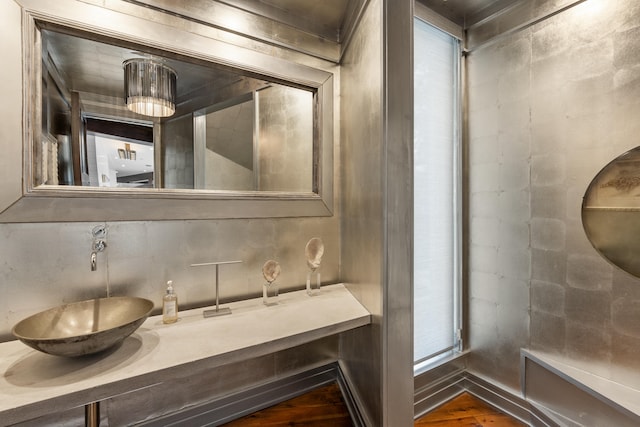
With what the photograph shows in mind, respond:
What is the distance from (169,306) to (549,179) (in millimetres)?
2243

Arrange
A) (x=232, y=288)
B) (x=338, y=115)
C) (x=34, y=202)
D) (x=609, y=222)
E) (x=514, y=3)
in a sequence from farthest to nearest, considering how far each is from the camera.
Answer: (x=338, y=115) < (x=514, y=3) < (x=232, y=288) < (x=609, y=222) < (x=34, y=202)

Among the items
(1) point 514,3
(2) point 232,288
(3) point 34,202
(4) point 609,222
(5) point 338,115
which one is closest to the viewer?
(3) point 34,202

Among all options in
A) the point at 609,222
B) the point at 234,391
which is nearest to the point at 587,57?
the point at 609,222

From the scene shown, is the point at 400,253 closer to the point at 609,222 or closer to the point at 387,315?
the point at 387,315

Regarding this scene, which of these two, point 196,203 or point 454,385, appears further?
point 454,385

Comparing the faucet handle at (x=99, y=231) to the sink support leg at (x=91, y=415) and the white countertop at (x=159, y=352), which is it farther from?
the sink support leg at (x=91, y=415)

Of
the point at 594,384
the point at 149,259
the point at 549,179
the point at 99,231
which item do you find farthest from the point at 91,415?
the point at 549,179

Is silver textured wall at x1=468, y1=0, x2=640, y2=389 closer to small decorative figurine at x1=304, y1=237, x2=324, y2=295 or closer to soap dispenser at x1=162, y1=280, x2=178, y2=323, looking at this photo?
small decorative figurine at x1=304, y1=237, x2=324, y2=295

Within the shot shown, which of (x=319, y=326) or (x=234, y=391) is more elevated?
(x=319, y=326)

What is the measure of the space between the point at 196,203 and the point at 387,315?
3.76 ft

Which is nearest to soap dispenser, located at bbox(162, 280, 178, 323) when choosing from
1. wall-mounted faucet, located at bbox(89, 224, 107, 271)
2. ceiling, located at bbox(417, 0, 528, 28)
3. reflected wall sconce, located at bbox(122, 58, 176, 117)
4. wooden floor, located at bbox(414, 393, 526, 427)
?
wall-mounted faucet, located at bbox(89, 224, 107, 271)

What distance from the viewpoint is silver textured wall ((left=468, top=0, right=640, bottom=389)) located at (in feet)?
4.73

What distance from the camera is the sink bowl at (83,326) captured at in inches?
35.0

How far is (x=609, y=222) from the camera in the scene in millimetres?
1472
